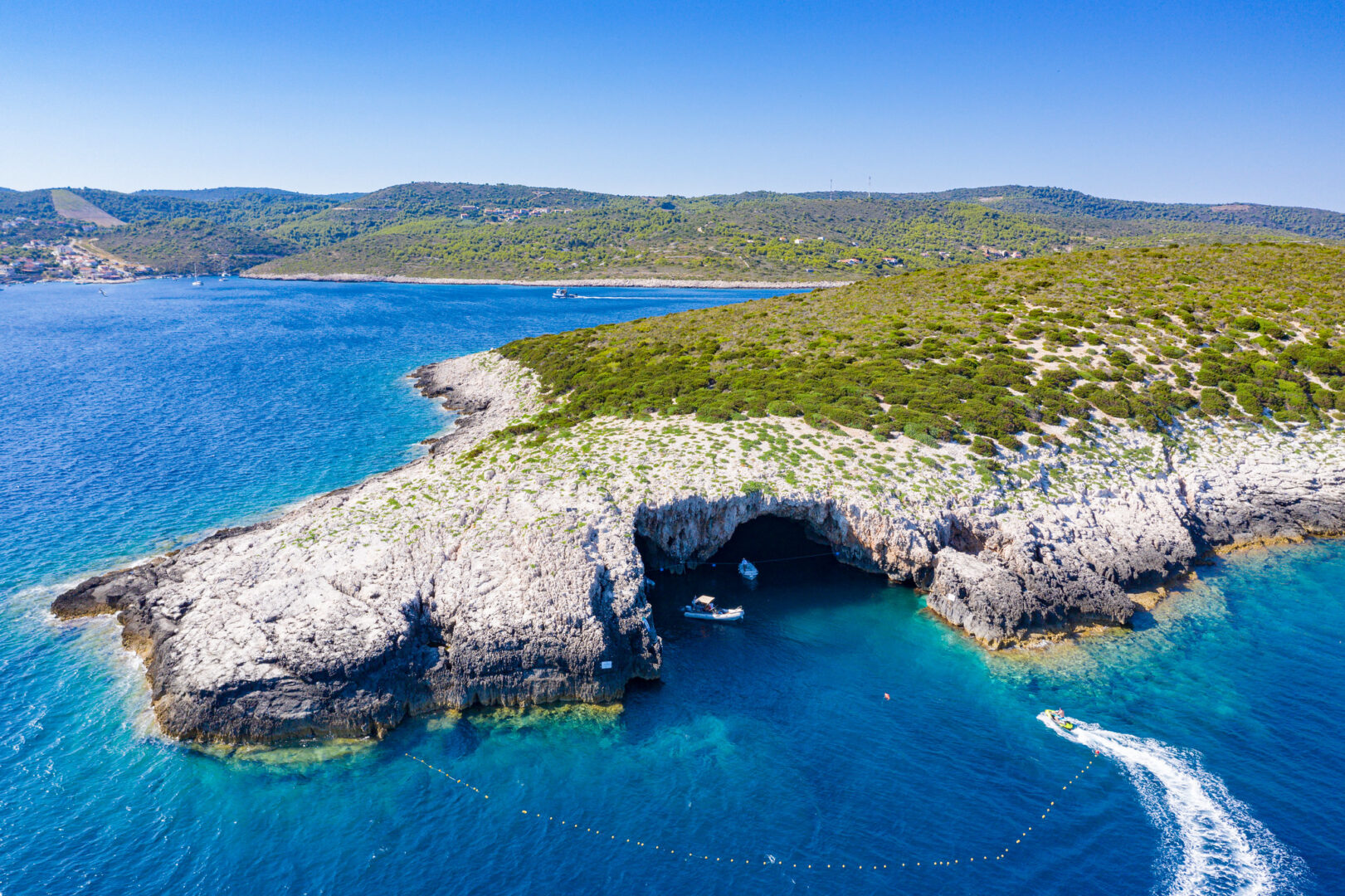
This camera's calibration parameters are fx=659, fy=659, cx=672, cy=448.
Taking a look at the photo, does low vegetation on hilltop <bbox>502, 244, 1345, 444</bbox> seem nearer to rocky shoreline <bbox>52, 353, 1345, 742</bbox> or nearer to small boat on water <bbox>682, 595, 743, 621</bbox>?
rocky shoreline <bbox>52, 353, 1345, 742</bbox>

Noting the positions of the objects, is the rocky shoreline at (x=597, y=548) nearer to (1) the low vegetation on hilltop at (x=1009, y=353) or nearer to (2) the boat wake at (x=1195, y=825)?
(1) the low vegetation on hilltop at (x=1009, y=353)

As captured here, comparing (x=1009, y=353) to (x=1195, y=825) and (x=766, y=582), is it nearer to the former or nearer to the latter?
(x=766, y=582)

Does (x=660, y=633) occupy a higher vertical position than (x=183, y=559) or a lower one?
lower

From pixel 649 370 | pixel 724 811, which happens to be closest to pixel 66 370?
pixel 649 370

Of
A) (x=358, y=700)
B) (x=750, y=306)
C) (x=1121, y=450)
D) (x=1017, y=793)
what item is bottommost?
(x=1017, y=793)

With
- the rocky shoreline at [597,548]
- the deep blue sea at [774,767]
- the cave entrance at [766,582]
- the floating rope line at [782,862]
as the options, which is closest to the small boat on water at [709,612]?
the cave entrance at [766,582]

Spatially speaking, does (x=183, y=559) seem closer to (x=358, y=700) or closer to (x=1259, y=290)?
(x=358, y=700)

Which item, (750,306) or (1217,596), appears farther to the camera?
(750,306)
